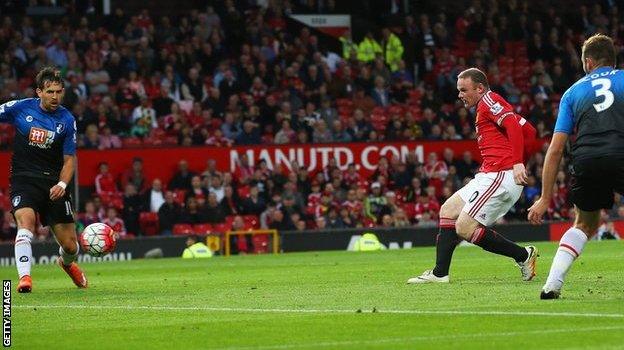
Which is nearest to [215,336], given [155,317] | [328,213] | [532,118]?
[155,317]

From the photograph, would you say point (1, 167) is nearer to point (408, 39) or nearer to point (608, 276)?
point (408, 39)

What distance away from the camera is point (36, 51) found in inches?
1218

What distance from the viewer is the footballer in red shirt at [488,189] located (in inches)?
571

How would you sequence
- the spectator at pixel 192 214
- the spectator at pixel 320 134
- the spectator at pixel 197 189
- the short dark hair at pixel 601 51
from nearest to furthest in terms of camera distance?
the short dark hair at pixel 601 51, the spectator at pixel 192 214, the spectator at pixel 197 189, the spectator at pixel 320 134

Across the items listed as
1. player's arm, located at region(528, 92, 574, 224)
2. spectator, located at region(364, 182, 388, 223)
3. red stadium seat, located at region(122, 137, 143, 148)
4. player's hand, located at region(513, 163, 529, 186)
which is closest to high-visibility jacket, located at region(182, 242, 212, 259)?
red stadium seat, located at region(122, 137, 143, 148)

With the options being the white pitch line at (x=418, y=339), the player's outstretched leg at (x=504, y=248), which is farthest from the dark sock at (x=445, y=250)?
the white pitch line at (x=418, y=339)

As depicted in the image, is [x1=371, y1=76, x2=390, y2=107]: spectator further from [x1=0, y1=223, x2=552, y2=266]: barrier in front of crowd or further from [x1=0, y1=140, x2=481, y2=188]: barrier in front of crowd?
[x1=0, y1=223, x2=552, y2=266]: barrier in front of crowd

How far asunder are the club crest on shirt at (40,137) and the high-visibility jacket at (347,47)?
833 inches

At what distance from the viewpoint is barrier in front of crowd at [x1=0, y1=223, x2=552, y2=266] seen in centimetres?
2783

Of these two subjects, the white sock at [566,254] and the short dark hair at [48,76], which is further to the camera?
the short dark hair at [48,76]

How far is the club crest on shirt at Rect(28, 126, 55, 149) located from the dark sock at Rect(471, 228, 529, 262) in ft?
15.7

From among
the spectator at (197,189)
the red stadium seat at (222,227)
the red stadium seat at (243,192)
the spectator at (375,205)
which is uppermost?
the spectator at (197,189)

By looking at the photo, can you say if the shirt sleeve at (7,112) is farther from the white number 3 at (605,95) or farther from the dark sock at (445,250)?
the white number 3 at (605,95)

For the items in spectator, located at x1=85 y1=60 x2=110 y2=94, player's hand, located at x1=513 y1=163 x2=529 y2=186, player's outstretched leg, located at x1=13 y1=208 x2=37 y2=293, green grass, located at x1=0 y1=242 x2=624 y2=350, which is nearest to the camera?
green grass, located at x1=0 y1=242 x2=624 y2=350
